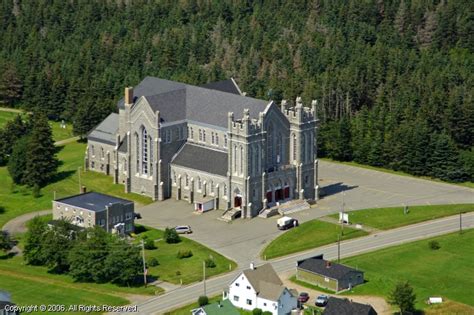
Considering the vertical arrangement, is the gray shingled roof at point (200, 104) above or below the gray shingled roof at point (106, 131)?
above

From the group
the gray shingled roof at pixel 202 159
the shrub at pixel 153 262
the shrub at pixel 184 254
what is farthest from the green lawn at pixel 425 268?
the gray shingled roof at pixel 202 159

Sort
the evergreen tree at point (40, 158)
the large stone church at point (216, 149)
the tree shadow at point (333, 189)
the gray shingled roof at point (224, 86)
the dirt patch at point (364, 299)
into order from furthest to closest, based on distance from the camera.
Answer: the gray shingled roof at point (224, 86)
the evergreen tree at point (40, 158)
the tree shadow at point (333, 189)
the large stone church at point (216, 149)
the dirt patch at point (364, 299)

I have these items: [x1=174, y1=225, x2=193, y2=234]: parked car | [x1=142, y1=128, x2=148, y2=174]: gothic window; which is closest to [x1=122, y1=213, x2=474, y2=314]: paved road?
[x1=174, y1=225, x2=193, y2=234]: parked car

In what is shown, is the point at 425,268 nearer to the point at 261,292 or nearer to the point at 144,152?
the point at 261,292

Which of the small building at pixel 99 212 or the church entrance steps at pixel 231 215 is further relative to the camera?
the church entrance steps at pixel 231 215

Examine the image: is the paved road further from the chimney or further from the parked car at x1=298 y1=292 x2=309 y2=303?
the chimney

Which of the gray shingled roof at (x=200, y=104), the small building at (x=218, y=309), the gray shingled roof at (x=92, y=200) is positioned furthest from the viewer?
the gray shingled roof at (x=200, y=104)

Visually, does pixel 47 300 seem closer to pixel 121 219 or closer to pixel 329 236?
pixel 121 219

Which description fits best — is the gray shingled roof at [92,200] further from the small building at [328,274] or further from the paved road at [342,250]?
the small building at [328,274]
